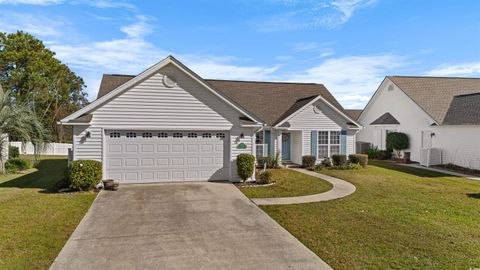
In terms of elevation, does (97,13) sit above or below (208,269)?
above

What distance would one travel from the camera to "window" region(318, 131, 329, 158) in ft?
66.7

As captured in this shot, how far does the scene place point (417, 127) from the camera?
2353 cm

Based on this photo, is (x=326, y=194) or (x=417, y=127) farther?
(x=417, y=127)

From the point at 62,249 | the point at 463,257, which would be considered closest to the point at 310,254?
the point at 463,257

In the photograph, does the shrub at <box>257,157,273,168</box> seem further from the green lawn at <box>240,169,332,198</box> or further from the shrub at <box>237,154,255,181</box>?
the shrub at <box>237,154,255,181</box>

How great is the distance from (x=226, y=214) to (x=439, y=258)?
17.0 feet

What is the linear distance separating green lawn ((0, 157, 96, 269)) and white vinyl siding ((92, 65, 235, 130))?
3.47 metres

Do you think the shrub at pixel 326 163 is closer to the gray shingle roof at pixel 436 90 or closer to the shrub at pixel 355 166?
the shrub at pixel 355 166

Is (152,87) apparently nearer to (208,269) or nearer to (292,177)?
(292,177)

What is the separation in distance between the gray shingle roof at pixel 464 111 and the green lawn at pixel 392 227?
27.7 ft

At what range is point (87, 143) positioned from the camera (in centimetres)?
1281

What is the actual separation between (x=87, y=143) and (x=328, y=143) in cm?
1400

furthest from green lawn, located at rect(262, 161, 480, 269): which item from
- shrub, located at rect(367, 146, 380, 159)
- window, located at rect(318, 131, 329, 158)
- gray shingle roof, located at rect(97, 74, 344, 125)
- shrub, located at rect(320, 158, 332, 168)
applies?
shrub, located at rect(367, 146, 380, 159)

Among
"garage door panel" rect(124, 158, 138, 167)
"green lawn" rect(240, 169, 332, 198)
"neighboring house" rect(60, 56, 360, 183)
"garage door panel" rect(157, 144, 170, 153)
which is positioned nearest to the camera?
"green lawn" rect(240, 169, 332, 198)
